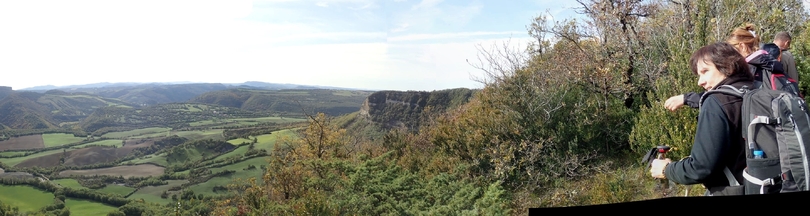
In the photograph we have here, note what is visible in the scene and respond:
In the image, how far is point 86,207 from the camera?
51281 mm

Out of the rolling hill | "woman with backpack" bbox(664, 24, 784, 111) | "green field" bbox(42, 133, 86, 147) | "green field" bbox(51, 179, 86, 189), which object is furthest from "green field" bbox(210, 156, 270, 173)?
the rolling hill

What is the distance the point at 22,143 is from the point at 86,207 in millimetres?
57510

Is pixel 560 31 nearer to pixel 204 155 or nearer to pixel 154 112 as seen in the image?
pixel 204 155

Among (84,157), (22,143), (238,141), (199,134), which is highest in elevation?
(238,141)

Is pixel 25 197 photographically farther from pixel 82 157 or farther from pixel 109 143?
pixel 109 143

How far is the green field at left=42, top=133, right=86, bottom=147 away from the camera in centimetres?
9394

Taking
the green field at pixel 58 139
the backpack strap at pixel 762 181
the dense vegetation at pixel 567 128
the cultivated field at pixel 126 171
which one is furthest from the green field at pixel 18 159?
the backpack strap at pixel 762 181

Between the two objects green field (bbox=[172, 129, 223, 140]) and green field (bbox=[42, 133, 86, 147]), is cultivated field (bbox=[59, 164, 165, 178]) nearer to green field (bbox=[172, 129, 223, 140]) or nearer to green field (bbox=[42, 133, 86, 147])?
green field (bbox=[172, 129, 223, 140])

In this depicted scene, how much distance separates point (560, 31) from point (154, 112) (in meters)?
158

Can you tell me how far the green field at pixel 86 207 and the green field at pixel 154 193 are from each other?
523 cm

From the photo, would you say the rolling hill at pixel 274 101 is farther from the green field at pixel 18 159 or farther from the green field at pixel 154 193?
the green field at pixel 154 193

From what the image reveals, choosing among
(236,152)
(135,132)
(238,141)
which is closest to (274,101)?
(135,132)

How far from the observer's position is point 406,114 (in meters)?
80.3

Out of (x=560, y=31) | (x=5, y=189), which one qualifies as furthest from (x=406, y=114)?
(x=560, y=31)
